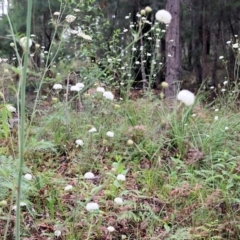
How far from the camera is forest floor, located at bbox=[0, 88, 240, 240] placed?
6.36ft

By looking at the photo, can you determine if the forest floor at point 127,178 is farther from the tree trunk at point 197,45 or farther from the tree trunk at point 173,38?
the tree trunk at point 197,45

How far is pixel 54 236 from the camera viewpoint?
1.88 meters

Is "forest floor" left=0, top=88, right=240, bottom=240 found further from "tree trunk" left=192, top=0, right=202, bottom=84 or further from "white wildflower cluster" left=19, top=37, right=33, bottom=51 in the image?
"tree trunk" left=192, top=0, right=202, bottom=84

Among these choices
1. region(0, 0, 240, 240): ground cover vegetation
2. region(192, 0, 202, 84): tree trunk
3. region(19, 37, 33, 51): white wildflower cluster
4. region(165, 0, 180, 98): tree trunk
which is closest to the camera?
region(19, 37, 33, 51): white wildflower cluster

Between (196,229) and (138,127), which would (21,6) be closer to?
(138,127)

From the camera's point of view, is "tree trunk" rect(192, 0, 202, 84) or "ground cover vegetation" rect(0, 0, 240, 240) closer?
"ground cover vegetation" rect(0, 0, 240, 240)

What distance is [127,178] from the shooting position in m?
2.49

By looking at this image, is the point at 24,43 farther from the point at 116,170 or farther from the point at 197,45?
the point at 197,45

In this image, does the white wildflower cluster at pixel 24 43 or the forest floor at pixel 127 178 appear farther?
the forest floor at pixel 127 178

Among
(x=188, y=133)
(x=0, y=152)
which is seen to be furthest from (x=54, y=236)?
(x=188, y=133)

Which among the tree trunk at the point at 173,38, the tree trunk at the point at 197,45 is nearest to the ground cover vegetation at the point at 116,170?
the tree trunk at the point at 173,38

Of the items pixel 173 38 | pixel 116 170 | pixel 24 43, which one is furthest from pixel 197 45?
pixel 24 43

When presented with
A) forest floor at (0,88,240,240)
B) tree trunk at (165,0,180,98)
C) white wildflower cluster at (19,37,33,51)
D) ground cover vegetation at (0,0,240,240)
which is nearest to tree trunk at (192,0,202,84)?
tree trunk at (165,0,180,98)

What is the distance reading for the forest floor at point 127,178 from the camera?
194 cm
